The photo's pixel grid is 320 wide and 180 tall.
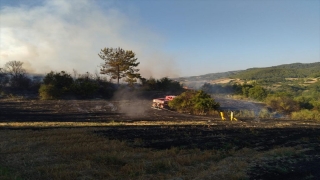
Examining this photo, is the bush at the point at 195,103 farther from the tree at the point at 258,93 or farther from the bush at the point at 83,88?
the tree at the point at 258,93

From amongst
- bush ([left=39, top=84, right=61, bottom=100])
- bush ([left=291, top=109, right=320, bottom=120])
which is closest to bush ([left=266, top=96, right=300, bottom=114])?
bush ([left=291, top=109, right=320, bottom=120])

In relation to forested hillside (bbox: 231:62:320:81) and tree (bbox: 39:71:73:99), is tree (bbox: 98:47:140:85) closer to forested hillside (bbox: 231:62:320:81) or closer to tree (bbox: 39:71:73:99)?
tree (bbox: 39:71:73:99)

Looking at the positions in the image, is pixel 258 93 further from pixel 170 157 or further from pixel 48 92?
pixel 170 157

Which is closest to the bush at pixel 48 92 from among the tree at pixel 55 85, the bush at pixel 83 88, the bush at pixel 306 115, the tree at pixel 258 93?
the tree at pixel 55 85

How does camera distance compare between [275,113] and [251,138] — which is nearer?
[251,138]

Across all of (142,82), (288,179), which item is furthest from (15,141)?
(142,82)

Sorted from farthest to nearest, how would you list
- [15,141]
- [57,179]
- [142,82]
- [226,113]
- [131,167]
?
[142,82], [226,113], [15,141], [131,167], [57,179]

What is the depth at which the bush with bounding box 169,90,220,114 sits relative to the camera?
38.1m

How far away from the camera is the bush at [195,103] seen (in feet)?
125

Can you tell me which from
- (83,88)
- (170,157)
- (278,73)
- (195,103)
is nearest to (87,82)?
(83,88)

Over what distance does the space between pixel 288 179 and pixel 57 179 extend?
22.2 feet

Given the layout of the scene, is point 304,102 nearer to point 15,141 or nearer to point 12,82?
point 15,141

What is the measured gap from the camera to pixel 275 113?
42.2 metres

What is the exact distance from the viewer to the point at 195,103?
127 feet
